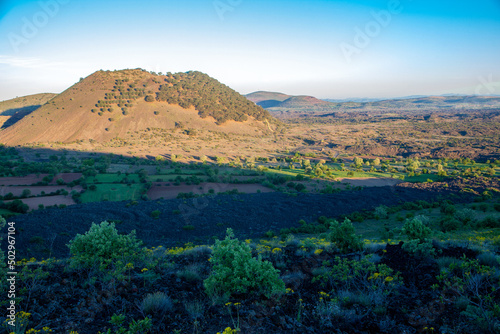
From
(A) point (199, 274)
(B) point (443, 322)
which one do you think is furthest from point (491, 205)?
(A) point (199, 274)

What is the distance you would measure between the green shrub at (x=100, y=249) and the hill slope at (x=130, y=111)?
7038cm

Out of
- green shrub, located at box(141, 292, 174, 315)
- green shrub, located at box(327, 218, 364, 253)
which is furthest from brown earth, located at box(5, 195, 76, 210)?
green shrub, located at box(327, 218, 364, 253)

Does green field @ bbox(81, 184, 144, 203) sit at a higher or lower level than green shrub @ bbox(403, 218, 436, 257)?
lower

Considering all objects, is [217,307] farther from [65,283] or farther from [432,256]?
[432,256]

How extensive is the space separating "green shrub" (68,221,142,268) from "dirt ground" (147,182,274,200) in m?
25.4

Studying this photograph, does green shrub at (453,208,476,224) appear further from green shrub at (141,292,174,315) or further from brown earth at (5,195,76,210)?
brown earth at (5,195,76,210)

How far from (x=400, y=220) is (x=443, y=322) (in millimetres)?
19635

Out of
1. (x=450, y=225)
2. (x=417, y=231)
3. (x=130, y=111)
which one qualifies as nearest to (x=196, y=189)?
(x=450, y=225)

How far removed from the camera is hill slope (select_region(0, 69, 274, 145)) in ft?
228

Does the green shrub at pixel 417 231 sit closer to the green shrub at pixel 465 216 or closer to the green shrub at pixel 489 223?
the green shrub at pixel 489 223

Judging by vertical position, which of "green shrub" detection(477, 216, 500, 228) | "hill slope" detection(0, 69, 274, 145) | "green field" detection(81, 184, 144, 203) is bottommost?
"green field" detection(81, 184, 144, 203)

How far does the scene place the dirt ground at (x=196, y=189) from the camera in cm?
3252

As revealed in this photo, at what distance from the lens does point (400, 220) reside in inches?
842

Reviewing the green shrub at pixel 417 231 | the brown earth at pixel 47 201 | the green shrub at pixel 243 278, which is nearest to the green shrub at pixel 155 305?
the green shrub at pixel 243 278
